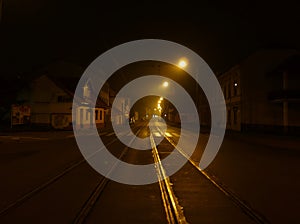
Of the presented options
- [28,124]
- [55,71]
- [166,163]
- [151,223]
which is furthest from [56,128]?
[151,223]

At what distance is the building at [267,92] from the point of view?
98.3 feet

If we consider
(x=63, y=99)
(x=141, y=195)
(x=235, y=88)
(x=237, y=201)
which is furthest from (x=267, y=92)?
(x=141, y=195)

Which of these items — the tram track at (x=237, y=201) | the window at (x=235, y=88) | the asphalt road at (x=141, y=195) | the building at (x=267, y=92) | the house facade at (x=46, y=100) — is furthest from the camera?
the house facade at (x=46, y=100)

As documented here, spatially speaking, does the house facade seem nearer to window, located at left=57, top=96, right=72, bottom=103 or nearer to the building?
window, located at left=57, top=96, right=72, bottom=103

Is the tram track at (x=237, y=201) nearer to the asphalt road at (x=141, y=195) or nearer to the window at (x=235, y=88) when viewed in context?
the asphalt road at (x=141, y=195)

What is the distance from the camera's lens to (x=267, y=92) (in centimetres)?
3309

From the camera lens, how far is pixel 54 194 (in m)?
6.93

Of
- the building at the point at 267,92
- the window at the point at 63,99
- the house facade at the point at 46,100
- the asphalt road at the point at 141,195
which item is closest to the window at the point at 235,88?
the building at the point at 267,92

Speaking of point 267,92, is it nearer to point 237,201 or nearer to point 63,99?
point 63,99

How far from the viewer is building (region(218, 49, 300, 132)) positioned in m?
30.0

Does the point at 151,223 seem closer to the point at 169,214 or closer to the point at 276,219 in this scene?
the point at 169,214

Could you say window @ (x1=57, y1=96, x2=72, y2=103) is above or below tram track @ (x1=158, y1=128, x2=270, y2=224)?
above

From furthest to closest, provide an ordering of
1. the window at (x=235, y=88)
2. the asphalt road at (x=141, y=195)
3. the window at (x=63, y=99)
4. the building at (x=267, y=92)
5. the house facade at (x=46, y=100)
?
the house facade at (x=46, y=100) → the window at (x=63, y=99) → the window at (x=235, y=88) → the building at (x=267, y=92) → the asphalt road at (x=141, y=195)

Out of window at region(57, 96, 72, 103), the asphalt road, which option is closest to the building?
window at region(57, 96, 72, 103)
